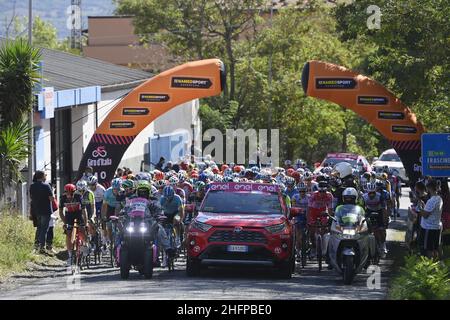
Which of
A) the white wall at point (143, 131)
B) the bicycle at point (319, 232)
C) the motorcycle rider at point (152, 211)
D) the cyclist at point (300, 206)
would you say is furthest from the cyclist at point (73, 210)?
the white wall at point (143, 131)

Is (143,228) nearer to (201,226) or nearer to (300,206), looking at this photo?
(201,226)

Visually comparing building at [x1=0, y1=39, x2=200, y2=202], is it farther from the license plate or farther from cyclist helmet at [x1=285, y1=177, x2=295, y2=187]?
the license plate

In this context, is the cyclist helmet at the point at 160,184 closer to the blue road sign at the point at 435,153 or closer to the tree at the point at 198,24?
the blue road sign at the point at 435,153

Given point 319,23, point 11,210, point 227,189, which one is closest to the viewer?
point 227,189

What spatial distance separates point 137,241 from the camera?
56.4ft

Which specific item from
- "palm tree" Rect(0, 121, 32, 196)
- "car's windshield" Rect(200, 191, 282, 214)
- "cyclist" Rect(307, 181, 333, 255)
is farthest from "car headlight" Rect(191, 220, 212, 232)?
"palm tree" Rect(0, 121, 32, 196)

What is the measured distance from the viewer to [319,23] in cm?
6022

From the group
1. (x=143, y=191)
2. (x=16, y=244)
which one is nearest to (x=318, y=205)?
(x=143, y=191)

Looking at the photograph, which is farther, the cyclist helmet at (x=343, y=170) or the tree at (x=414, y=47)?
the cyclist helmet at (x=343, y=170)

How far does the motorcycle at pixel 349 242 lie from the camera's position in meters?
17.4

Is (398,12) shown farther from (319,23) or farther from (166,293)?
(319,23)

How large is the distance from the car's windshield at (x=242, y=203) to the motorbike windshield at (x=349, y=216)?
1.39 m
